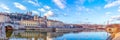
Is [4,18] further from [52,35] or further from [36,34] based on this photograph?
[52,35]

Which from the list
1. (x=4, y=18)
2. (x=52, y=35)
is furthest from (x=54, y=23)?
(x=4, y=18)

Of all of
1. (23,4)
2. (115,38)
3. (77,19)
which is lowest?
(115,38)

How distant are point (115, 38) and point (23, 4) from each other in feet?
3.10

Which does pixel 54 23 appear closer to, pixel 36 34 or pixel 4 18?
pixel 36 34

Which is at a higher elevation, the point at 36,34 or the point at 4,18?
the point at 4,18

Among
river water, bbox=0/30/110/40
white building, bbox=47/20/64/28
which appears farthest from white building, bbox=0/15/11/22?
white building, bbox=47/20/64/28

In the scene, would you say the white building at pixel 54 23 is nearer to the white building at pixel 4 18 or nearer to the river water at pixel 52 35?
the river water at pixel 52 35

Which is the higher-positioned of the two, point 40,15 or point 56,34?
point 40,15

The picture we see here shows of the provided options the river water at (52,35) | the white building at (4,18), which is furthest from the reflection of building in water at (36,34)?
the white building at (4,18)

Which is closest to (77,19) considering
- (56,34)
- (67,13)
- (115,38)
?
(67,13)

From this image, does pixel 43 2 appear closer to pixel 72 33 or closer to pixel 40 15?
pixel 40 15

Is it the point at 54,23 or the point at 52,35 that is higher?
the point at 54,23

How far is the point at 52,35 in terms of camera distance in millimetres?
2305

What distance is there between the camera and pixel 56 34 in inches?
90.9
